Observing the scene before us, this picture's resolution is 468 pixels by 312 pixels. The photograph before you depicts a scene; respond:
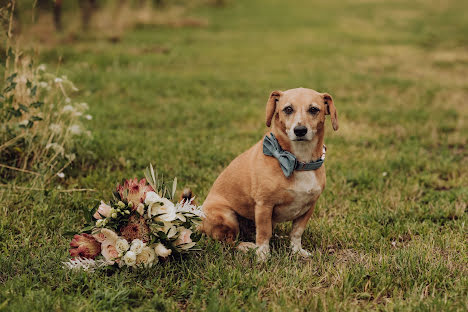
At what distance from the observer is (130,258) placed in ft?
9.91

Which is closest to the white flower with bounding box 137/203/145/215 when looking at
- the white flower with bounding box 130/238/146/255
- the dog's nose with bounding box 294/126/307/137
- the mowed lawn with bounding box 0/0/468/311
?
the white flower with bounding box 130/238/146/255

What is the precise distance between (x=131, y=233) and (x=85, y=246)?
0.32 metres

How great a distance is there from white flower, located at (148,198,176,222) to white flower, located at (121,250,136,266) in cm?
29

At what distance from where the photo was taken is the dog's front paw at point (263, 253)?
3.45 meters

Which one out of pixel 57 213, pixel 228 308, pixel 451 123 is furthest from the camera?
pixel 451 123

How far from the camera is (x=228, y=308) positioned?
2777 mm

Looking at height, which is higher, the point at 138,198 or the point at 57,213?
the point at 138,198

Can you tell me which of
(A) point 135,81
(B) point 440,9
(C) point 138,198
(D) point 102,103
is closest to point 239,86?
(A) point 135,81

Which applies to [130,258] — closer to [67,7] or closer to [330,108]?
[330,108]

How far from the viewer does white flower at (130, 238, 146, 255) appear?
3057mm

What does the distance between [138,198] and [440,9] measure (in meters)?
24.6

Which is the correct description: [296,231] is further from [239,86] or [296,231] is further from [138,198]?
[239,86]

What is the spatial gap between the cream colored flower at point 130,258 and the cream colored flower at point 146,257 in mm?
72

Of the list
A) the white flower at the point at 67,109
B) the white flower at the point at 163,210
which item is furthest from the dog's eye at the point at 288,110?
the white flower at the point at 67,109
